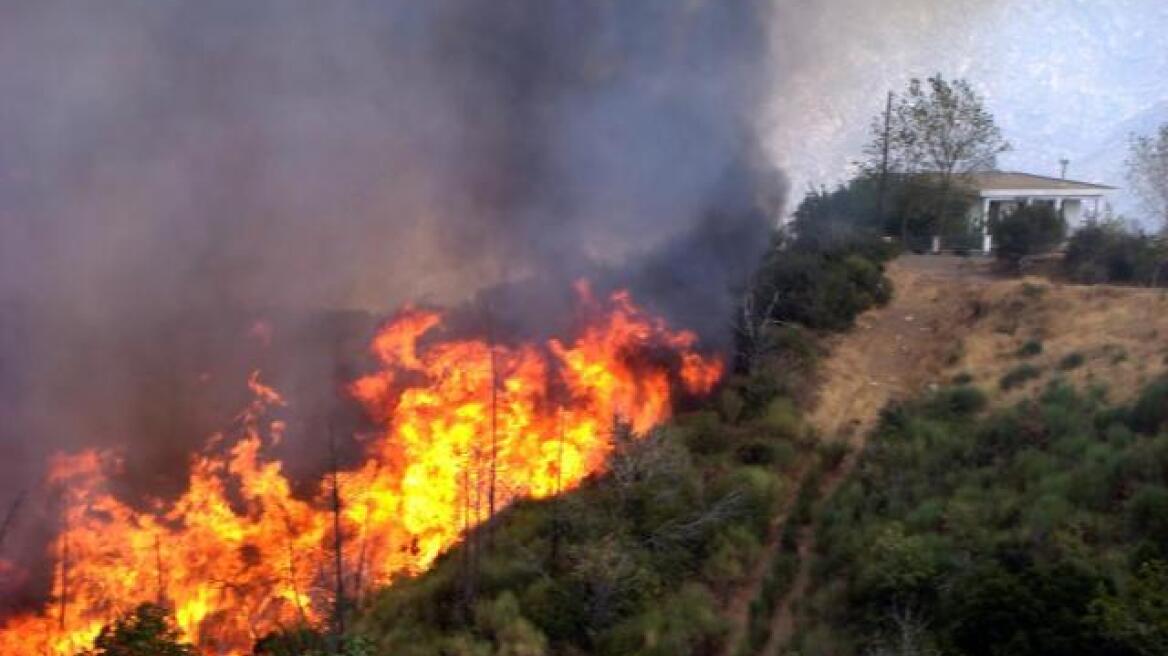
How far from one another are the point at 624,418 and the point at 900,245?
37.8 feet

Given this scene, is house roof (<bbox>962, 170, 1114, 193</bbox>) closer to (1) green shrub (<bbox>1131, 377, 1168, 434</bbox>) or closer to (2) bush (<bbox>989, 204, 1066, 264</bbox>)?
(2) bush (<bbox>989, 204, 1066, 264</bbox>)

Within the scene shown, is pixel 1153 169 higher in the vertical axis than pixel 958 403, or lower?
higher

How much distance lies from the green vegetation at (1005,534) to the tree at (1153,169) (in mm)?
13094

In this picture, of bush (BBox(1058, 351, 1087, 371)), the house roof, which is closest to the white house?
the house roof

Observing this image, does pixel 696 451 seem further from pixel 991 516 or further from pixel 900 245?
pixel 900 245

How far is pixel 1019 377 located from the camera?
629 inches

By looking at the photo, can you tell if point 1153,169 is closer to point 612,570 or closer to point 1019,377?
point 1019,377

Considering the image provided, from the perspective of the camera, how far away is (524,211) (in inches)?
693

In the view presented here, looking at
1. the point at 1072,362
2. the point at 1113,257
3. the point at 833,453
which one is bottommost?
the point at 833,453

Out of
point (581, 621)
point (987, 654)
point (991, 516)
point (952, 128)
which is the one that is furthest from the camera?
point (952, 128)

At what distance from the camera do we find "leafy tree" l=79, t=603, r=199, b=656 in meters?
9.48

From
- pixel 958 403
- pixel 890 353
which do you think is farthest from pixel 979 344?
pixel 958 403

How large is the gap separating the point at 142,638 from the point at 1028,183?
31211 millimetres

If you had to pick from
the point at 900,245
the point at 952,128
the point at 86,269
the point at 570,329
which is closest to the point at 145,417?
the point at 86,269
